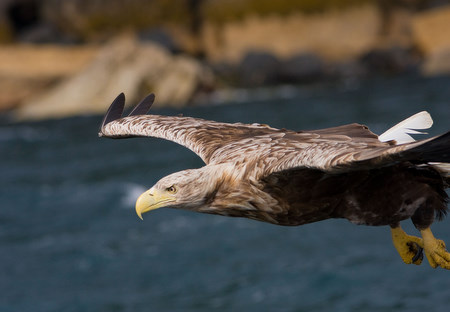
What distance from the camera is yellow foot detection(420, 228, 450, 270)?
227 inches

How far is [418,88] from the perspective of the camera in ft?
91.0

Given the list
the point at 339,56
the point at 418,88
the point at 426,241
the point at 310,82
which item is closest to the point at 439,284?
the point at 426,241

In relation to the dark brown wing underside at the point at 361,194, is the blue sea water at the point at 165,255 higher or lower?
higher

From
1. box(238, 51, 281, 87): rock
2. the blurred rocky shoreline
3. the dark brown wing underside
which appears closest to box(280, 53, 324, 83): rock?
the blurred rocky shoreline

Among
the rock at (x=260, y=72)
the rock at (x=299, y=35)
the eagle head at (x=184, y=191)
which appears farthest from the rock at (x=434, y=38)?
the eagle head at (x=184, y=191)

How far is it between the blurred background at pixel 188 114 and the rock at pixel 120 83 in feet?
0.20

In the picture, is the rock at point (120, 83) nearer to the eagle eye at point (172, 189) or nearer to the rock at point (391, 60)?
the rock at point (391, 60)

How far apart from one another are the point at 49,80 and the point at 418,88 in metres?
13.2

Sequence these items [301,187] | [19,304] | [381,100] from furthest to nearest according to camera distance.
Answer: [381,100] < [19,304] < [301,187]

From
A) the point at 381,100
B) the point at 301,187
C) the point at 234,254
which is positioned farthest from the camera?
the point at 381,100

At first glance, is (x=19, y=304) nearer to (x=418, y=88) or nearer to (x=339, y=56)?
(x=418, y=88)

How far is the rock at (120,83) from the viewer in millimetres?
29219

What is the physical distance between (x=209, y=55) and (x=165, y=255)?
75.8 ft

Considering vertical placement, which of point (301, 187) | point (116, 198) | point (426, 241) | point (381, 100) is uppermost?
point (381, 100)
